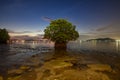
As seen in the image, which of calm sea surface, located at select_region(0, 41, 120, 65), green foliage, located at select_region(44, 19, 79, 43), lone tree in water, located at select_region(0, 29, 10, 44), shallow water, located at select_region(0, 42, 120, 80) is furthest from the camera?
lone tree in water, located at select_region(0, 29, 10, 44)

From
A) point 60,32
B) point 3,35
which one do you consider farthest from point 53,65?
point 3,35

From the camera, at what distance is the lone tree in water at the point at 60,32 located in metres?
56.3

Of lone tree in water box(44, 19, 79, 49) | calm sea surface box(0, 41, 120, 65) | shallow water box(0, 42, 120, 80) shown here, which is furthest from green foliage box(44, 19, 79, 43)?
shallow water box(0, 42, 120, 80)

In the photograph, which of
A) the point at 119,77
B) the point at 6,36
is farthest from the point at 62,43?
the point at 6,36

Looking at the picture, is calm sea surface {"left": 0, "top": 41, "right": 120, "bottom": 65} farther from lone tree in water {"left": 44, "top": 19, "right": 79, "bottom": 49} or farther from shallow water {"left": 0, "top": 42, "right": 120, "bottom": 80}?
lone tree in water {"left": 44, "top": 19, "right": 79, "bottom": 49}

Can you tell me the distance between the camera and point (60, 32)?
185 ft

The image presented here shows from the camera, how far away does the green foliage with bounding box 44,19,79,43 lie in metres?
56.1

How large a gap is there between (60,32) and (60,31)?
0.79 metres

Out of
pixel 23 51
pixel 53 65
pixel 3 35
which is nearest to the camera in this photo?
pixel 53 65

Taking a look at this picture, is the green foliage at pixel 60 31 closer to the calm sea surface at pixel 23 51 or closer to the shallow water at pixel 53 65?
the calm sea surface at pixel 23 51

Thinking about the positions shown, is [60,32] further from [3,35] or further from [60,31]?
[3,35]

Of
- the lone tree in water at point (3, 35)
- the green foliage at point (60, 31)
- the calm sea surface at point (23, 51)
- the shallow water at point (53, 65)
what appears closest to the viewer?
the shallow water at point (53, 65)

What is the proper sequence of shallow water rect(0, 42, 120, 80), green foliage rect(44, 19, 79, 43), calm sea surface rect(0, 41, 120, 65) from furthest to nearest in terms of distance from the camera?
green foliage rect(44, 19, 79, 43) → calm sea surface rect(0, 41, 120, 65) → shallow water rect(0, 42, 120, 80)

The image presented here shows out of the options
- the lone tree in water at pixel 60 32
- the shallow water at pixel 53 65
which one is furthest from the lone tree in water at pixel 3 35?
the shallow water at pixel 53 65
